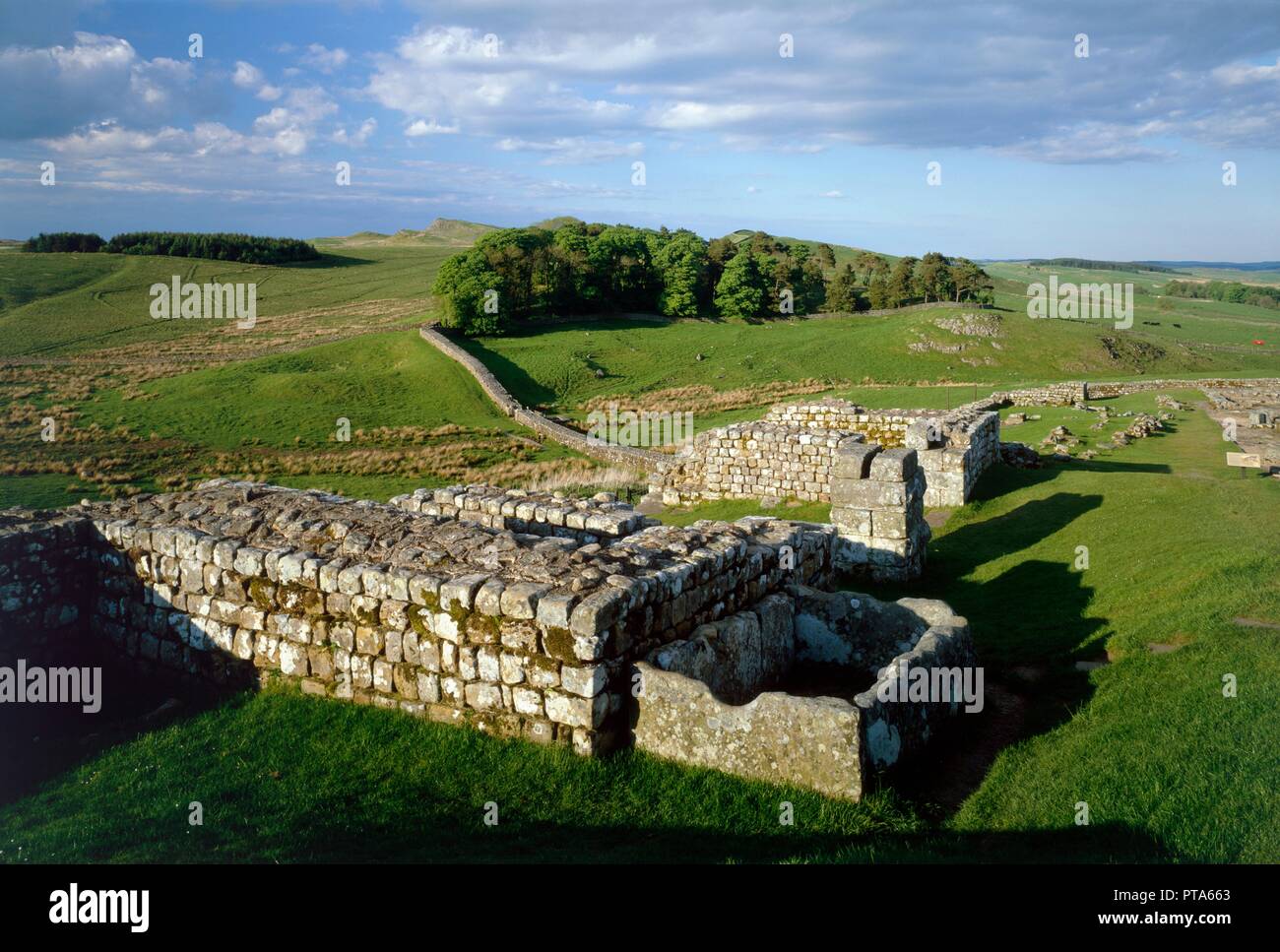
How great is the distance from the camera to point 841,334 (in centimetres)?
6812

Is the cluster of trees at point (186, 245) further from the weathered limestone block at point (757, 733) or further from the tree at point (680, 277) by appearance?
the weathered limestone block at point (757, 733)

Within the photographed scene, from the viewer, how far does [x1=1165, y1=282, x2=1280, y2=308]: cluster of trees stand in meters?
127

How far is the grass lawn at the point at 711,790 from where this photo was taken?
5.56 m

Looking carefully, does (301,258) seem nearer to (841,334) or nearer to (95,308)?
(95,308)

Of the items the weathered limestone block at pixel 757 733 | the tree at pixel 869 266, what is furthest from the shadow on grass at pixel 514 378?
the tree at pixel 869 266

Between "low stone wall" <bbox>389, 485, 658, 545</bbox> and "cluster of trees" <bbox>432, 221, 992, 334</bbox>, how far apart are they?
59.3m

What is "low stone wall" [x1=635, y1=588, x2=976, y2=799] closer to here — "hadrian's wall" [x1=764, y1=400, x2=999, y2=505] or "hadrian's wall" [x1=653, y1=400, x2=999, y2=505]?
"hadrian's wall" [x1=764, y1=400, x2=999, y2=505]

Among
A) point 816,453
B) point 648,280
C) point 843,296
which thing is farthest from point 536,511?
point 843,296

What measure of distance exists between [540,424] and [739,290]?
4402cm

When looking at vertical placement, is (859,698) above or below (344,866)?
above

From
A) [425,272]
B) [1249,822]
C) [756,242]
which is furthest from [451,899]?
[425,272]

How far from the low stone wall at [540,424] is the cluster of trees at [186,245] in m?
73.1

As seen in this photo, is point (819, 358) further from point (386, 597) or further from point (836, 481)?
point (386, 597)

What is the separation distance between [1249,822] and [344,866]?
581 cm
